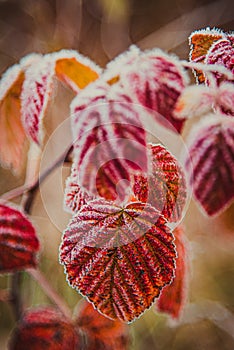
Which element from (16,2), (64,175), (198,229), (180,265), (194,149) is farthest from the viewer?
(16,2)

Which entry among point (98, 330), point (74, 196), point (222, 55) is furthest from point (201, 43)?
point (98, 330)

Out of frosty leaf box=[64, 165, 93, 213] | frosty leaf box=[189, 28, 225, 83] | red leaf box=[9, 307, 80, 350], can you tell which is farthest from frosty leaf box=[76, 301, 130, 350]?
Answer: frosty leaf box=[189, 28, 225, 83]

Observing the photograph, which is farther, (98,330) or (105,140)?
(98,330)

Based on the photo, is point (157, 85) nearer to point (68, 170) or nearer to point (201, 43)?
point (201, 43)

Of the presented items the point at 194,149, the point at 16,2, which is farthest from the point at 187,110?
the point at 16,2

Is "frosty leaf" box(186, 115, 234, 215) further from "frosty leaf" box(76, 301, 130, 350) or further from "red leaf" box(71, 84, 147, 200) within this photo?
"frosty leaf" box(76, 301, 130, 350)

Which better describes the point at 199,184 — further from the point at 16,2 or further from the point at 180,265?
the point at 16,2
